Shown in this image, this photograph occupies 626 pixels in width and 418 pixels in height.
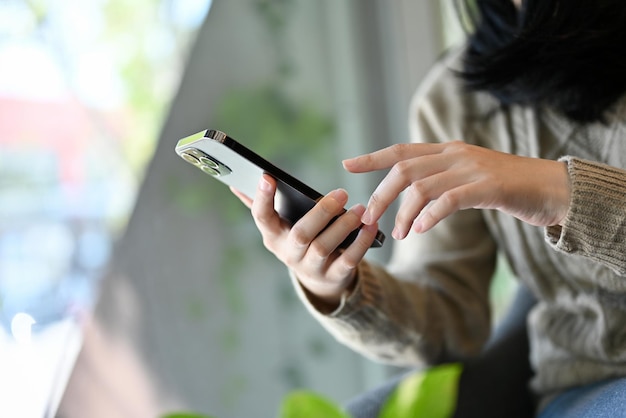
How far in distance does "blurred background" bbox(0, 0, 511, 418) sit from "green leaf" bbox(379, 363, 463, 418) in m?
0.69

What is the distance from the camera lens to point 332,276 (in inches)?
30.4

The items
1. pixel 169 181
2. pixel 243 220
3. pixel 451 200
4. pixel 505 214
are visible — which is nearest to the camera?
pixel 451 200

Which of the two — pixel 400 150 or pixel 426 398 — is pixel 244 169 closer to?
Answer: pixel 400 150

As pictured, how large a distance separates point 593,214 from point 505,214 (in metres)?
0.29

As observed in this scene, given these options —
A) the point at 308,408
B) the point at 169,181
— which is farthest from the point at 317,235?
the point at 169,181

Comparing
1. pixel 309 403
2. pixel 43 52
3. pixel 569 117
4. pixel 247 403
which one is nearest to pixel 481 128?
pixel 569 117

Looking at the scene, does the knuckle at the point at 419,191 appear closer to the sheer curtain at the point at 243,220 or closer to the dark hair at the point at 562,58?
the dark hair at the point at 562,58

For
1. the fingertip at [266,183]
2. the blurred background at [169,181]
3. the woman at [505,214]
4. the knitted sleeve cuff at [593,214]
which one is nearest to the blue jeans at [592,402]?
the woman at [505,214]

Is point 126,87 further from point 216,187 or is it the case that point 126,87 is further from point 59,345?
point 59,345

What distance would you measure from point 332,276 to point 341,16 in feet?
3.50

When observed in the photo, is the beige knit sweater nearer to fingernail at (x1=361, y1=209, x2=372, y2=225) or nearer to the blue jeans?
the blue jeans

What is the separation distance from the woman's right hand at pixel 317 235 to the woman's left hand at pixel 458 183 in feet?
0.10

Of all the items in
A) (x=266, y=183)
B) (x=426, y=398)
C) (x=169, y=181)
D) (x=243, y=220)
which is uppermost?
(x=266, y=183)

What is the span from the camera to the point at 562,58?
2.84 feet
